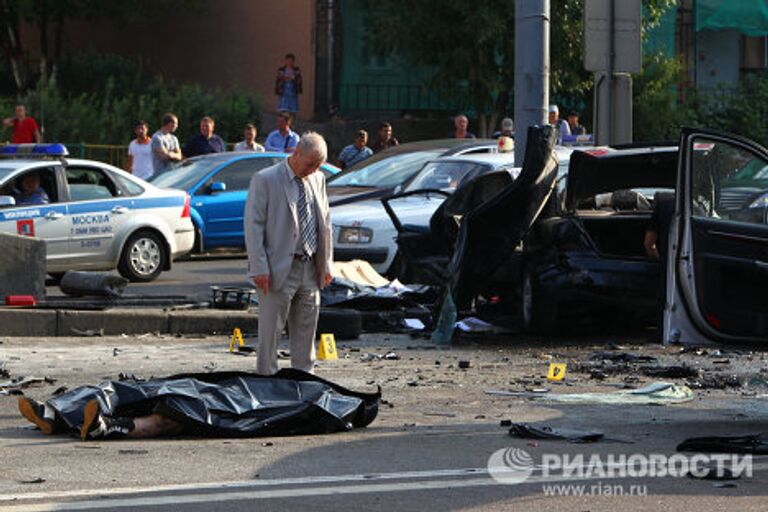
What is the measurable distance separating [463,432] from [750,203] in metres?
2.87

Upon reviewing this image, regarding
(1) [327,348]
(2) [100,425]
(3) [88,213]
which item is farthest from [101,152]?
(2) [100,425]

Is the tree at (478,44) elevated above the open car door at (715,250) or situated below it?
above

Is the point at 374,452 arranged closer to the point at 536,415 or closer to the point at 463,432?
the point at 463,432

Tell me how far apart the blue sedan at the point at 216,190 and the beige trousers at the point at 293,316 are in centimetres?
1263

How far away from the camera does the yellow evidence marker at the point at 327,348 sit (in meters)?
13.4

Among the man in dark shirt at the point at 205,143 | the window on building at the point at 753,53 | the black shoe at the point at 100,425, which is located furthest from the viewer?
the window on building at the point at 753,53

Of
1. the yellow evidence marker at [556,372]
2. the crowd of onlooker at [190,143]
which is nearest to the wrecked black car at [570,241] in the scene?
the yellow evidence marker at [556,372]

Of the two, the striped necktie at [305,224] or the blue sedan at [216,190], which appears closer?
the striped necktie at [305,224]

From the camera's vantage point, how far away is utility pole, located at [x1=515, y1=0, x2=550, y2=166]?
17.2 meters

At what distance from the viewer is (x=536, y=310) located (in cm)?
1478

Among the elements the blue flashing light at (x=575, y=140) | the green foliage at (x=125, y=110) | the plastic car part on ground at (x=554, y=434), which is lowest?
the plastic car part on ground at (x=554, y=434)

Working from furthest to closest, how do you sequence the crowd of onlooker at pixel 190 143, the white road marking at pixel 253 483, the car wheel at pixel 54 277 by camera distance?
the crowd of onlooker at pixel 190 143 < the car wheel at pixel 54 277 < the white road marking at pixel 253 483

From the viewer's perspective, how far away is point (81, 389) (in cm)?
959

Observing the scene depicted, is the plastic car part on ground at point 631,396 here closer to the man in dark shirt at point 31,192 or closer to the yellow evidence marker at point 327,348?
the yellow evidence marker at point 327,348
